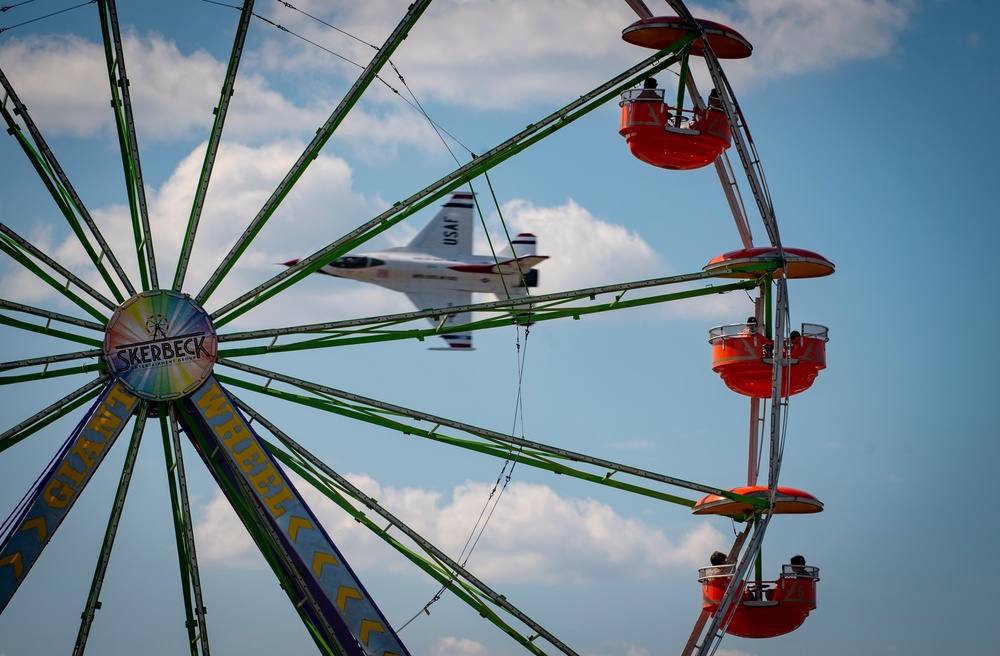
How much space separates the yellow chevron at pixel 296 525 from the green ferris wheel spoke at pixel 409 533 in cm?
75

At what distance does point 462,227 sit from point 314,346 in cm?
1471

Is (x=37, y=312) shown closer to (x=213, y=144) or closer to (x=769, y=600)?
(x=213, y=144)

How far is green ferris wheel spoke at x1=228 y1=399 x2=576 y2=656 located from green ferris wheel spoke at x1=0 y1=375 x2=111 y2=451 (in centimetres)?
205

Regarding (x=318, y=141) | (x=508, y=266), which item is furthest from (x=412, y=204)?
(x=508, y=266)

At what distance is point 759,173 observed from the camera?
2561 centimetres

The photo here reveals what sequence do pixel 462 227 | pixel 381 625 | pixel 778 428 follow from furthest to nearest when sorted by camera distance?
pixel 462 227
pixel 778 428
pixel 381 625

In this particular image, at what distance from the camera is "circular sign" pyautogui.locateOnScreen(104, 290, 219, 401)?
24047 millimetres

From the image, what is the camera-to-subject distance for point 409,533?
76.7ft

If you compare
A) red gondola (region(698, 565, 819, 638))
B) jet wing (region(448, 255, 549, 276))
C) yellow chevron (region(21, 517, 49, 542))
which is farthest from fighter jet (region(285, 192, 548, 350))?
yellow chevron (region(21, 517, 49, 542))

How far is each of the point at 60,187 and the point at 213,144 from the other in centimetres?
229

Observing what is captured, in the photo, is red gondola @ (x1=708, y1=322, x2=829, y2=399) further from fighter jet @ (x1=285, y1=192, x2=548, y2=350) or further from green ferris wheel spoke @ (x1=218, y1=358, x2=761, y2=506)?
fighter jet @ (x1=285, y1=192, x2=548, y2=350)

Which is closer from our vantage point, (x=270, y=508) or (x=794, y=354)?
(x=270, y=508)

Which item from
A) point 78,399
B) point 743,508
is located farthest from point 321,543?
point 743,508

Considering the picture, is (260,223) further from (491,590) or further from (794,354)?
(794,354)
